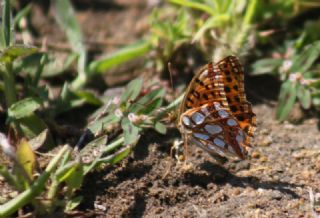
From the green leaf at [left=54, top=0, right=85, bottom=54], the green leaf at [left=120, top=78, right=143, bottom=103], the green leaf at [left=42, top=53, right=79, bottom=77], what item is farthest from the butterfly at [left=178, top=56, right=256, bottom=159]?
the green leaf at [left=54, top=0, right=85, bottom=54]

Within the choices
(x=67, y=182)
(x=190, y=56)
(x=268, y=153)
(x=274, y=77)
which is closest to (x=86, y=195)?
(x=67, y=182)

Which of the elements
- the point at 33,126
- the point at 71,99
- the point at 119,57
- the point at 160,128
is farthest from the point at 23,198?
the point at 119,57

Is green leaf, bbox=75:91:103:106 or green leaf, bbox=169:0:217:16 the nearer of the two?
green leaf, bbox=75:91:103:106

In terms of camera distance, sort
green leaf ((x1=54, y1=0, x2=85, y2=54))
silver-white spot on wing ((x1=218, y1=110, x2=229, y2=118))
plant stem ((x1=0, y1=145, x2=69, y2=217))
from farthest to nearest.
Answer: green leaf ((x1=54, y1=0, x2=85, y2=54))
silver-white spot on wing ((x1=218, y1=110, x2=229, y2=118))
plant stem ((x1=0, y1=145, x2=69, y2=217))

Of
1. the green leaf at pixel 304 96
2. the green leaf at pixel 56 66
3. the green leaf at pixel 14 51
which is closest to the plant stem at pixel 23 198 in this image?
the green leaf at pixel 14 51

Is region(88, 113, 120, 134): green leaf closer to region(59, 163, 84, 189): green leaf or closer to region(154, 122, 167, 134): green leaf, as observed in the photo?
region(154, 122, 167, 134): green leaf

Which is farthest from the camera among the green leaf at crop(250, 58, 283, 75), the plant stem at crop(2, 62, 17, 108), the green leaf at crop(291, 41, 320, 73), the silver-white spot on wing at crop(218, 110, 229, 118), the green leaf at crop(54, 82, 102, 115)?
the green leaf at crop(250, 58, 283, 75)
